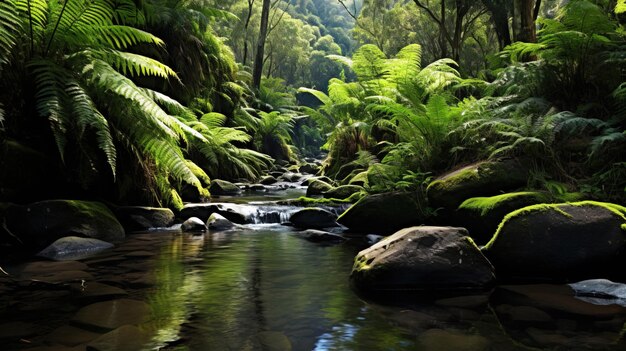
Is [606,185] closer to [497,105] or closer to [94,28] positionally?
[497,105]

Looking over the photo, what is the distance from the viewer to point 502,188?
5504mm

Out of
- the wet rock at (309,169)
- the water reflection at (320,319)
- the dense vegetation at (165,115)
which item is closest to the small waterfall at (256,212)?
the dense vegetation at (165,115)

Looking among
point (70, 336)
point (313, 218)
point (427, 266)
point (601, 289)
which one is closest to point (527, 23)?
point (313, 218)

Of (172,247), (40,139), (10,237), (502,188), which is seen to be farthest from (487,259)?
(40,139)

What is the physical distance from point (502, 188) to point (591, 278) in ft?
5.85

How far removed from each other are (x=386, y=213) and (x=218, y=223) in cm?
239

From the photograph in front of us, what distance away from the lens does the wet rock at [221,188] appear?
10.7 m

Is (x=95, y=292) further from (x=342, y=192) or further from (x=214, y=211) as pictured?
(x=342, y=192)

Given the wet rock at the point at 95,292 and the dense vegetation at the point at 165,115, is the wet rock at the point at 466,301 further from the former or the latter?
the wet rock at the point at 95,292

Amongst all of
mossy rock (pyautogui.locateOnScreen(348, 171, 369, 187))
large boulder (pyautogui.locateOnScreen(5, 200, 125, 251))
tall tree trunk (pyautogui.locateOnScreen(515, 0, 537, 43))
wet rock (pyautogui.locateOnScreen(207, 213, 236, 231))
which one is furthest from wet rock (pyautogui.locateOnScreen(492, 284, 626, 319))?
tall tree trunk (pyautogui.locateOnScreen(515, 0, 537, 43))

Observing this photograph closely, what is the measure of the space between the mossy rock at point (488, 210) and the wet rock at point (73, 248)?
395 cm

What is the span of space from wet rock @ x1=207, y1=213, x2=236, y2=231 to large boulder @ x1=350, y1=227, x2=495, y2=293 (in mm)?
3320

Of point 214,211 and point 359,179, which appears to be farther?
point 359,179

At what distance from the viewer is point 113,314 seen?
2.96 meters
